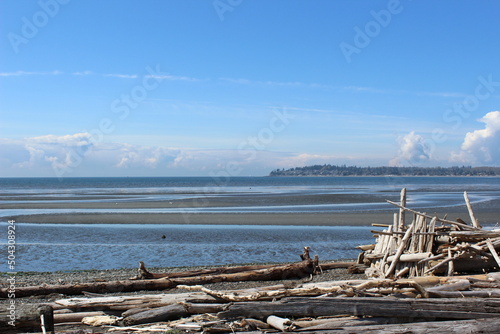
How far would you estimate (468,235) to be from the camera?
12.9 m

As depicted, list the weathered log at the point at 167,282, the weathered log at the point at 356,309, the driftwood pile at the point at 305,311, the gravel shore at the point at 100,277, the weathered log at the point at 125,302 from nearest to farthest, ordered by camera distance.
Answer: the driftwood pile at the point at 305,311
the weathered log at the point at 356,309
the weathered log at the point at 125,302
the weathered log at the point at 167,282
the gravel shore at the point at 100,277

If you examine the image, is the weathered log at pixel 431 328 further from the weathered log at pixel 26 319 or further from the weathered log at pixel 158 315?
the weathered log at pixel 26 319

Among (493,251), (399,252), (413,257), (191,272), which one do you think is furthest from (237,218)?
(493,251)

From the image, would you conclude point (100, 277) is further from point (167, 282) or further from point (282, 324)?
point (282, 324)

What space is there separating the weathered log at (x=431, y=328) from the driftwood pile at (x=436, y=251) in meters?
4.10

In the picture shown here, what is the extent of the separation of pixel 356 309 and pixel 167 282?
20.1 ft

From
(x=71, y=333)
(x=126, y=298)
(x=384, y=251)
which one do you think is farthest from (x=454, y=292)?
(x=71, y=333)

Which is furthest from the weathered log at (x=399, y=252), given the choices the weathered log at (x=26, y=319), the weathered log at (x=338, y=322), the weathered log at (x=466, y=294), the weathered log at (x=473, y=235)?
the weathered log at (x=26, y=319)

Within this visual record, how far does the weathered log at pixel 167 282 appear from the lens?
1228cm

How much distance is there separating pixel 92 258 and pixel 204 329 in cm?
1168

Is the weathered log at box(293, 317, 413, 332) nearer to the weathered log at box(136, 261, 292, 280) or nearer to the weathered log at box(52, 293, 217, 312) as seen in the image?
the weathered log at box(52, 293, 217, 312)

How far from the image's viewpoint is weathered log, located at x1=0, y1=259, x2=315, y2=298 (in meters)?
12.3

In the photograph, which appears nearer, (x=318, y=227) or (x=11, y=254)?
(x=11, y=254)

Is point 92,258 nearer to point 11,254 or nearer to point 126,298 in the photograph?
point 11,254
